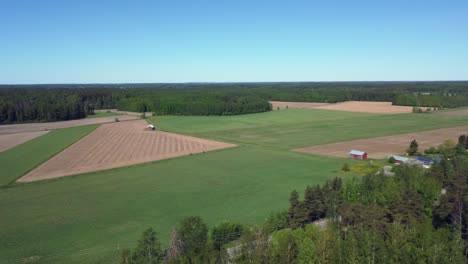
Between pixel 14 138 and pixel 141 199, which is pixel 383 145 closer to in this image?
pixel 141 199

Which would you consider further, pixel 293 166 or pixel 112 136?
pixel 112 136

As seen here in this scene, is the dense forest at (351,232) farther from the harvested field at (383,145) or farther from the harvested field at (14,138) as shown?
the harvested field at (14,138)

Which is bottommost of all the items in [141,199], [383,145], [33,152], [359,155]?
[141,199]

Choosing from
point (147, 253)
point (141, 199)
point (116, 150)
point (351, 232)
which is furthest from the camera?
point (116, 150)

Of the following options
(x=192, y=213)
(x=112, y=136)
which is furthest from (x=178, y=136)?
(x=192, y=213)

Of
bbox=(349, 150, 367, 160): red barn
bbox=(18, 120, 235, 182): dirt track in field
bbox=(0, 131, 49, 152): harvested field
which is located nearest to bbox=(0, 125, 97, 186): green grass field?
bbox=(18, 120, 235, 182): dirt track in field

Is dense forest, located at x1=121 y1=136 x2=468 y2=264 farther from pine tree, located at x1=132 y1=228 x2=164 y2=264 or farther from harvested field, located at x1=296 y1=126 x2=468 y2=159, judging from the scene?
harvested field, located at x1=296 y1=126 x2=468 y2=159

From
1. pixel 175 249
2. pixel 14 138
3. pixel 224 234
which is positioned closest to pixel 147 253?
pixel 175 249

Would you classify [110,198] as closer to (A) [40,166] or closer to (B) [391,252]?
(A) [40,166]
